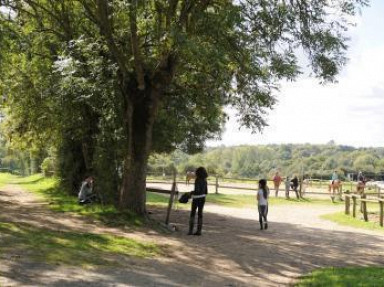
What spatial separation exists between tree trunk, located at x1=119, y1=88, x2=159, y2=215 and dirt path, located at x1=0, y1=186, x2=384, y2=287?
5.08 feet

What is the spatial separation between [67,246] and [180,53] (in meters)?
5.55

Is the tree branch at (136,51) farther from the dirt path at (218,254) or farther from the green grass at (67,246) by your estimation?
the green grass at (67,246)

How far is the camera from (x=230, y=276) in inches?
411

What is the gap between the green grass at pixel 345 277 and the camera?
30.6ft

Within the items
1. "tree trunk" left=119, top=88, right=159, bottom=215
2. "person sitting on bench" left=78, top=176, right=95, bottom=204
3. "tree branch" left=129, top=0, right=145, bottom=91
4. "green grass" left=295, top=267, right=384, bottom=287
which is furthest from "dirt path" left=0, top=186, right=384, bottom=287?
"tree branch" left=129, top=0, right=145, bottom=91

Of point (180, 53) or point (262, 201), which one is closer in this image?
point (180, 53)

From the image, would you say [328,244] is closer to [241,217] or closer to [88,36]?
[241,217]

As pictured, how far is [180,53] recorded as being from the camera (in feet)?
45.8

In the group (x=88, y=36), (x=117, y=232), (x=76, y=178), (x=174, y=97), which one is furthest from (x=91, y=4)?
(x=76, y=178)

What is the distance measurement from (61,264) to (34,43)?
14263 mm

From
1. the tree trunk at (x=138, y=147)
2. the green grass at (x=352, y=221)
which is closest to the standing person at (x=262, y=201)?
the tree trunk at (x=138, y=147)

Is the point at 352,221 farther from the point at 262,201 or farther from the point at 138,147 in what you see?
the point at 138,147

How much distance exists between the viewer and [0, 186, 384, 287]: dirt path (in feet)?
29.4

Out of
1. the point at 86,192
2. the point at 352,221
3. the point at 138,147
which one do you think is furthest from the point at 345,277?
the point at 86,192
